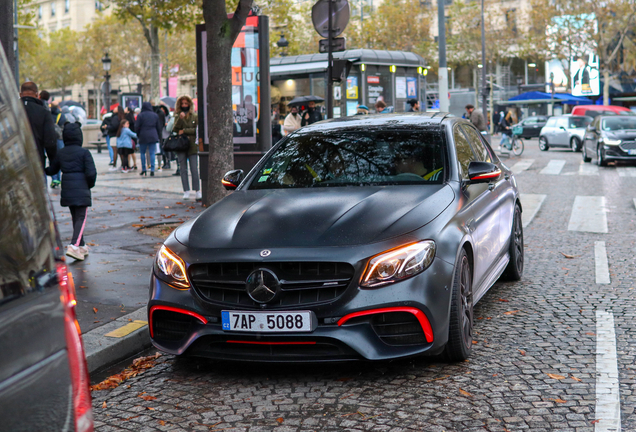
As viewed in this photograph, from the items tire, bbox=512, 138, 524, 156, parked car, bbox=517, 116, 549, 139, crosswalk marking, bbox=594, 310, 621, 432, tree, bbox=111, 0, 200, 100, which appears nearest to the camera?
crosswalk marking, bbox=594, 310, 621, 432

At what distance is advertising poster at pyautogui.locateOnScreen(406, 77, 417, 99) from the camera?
27.8 m

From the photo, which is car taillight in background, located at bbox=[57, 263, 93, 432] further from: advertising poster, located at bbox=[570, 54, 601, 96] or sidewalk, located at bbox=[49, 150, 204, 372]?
advertising poster, located at bbox=[570, 54, 601, 96]

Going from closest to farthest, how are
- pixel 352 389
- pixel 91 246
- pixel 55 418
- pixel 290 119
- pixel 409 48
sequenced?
pixel 55 418 < pixel 352 389 < pixel 91 246 < pixel 290 119 < pixel 409 48

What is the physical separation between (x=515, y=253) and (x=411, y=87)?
71.0 feet

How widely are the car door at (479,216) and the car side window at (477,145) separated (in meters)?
0.14

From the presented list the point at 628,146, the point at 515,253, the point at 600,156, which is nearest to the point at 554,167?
the point at 600,156

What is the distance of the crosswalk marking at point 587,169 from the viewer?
2062 cm

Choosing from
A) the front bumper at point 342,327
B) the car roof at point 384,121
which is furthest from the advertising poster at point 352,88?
the front bumper at point 342,327

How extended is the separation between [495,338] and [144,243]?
5.23 meters

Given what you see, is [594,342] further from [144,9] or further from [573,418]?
[144,9]

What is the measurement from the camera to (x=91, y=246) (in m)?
9.12

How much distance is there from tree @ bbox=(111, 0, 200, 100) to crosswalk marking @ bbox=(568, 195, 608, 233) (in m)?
5.80

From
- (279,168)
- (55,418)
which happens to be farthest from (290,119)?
(55,418)

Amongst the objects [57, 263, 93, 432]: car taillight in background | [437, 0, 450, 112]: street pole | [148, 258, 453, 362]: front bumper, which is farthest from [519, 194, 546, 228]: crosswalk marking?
[57, 263, 93, 432]: car taillight in background
